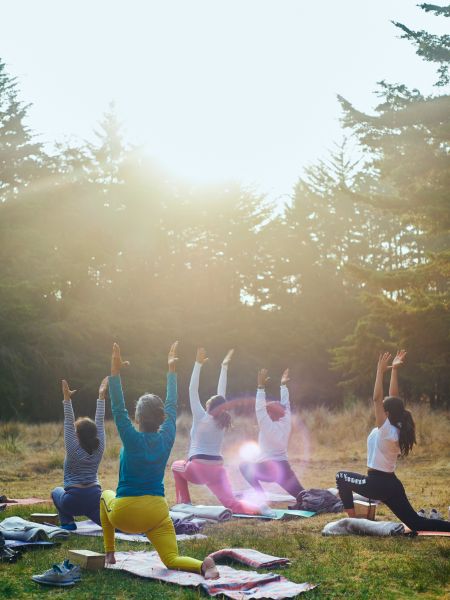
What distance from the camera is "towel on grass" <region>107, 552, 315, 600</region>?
191 inches

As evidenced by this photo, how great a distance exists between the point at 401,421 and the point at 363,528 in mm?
1100

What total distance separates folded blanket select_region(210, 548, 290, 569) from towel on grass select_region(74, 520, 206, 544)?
1.21m

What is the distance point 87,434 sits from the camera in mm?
7133

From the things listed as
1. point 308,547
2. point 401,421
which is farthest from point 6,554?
point 401,421

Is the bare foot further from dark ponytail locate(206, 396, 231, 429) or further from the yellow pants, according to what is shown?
dark ponytail locate(206, 396, 231, 429)

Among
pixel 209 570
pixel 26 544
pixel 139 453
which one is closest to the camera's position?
pixel 209 570

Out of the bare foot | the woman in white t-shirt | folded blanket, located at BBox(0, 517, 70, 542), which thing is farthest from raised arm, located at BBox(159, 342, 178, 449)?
the woman in white t-shirt

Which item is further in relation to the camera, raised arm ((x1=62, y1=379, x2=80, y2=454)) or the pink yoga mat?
the pink yoga mat

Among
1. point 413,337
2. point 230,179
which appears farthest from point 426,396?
point 230,179

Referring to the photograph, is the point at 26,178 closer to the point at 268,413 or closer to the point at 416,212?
the point at 416,212

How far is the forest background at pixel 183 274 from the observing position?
1107 inches

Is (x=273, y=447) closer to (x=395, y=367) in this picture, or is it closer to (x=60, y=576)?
(x=395, y=367)

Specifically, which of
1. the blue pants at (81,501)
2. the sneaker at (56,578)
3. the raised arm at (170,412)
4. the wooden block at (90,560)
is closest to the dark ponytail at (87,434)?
the blue pants at (81,501)

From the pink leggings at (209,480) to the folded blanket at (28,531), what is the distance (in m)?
2.18
